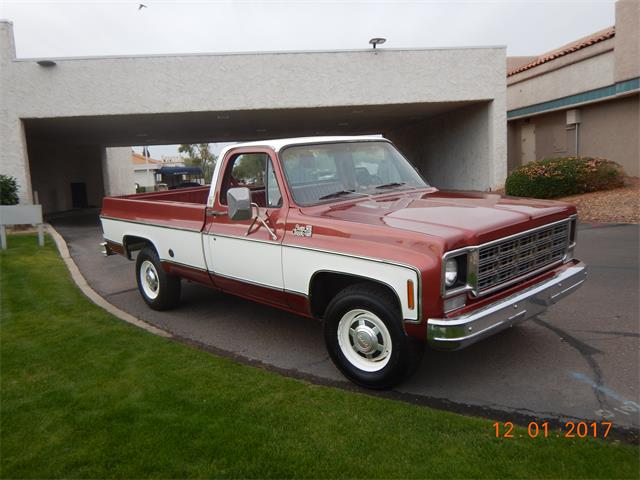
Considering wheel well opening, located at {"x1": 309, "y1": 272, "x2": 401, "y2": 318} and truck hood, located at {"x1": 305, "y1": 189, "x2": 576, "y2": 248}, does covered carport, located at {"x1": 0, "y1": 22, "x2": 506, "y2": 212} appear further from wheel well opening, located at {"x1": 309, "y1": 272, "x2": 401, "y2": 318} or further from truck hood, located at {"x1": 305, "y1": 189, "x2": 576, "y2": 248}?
wheel well opening, located at {"x1": 309, "y1": 272, "x2": 401, "y2": 318}

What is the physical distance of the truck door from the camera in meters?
4.73

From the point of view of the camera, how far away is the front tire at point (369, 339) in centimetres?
379

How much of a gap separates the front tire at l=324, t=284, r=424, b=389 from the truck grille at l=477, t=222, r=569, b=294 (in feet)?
2.19

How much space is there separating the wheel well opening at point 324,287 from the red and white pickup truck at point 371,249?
0.04 feet

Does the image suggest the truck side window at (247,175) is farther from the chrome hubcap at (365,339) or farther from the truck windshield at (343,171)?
the chrome hubcap at (365,339)

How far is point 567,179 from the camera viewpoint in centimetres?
1452

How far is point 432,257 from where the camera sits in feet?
11.4

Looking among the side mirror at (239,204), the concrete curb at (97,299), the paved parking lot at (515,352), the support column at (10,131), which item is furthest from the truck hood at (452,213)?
the support column at (10,131)

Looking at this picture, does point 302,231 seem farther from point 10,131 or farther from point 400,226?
point 10,131

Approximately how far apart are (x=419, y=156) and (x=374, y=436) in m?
22.1

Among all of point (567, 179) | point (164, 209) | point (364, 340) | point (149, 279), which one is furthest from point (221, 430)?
point (567, 179)

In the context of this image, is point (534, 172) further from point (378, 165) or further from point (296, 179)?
point (296, 179)

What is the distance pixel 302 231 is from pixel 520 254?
1.76 m

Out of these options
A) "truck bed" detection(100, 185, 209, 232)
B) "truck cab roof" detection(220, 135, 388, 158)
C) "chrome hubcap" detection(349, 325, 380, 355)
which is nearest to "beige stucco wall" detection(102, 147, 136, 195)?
"truck bed" detection(100, 185, 209, 232)
